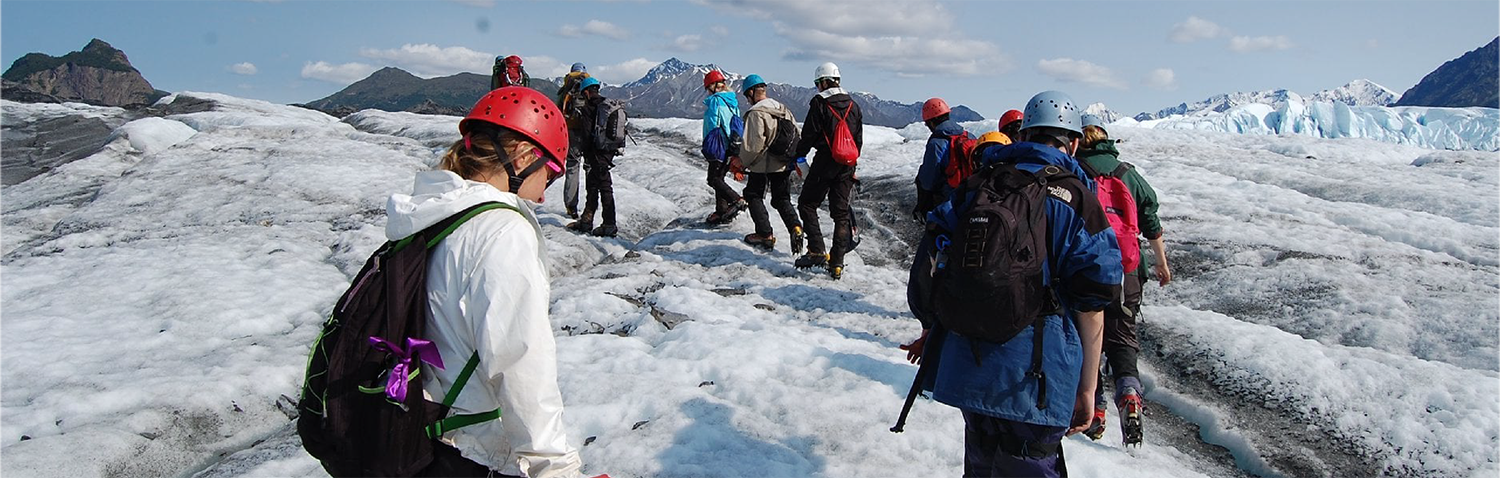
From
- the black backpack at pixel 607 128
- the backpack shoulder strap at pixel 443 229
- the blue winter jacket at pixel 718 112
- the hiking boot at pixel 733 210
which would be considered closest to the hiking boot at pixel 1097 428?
the backpack shoulder strap at pixel 443 229

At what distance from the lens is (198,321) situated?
7789 mm

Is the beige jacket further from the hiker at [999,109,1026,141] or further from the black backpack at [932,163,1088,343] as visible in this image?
the black backpack at [932,163,1088,343]

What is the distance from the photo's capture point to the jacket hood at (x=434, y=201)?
2.29 m

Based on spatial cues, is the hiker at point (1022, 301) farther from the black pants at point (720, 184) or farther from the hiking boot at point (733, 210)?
the hiking boot at point (733, 210)

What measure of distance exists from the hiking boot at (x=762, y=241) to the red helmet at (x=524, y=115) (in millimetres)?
8844

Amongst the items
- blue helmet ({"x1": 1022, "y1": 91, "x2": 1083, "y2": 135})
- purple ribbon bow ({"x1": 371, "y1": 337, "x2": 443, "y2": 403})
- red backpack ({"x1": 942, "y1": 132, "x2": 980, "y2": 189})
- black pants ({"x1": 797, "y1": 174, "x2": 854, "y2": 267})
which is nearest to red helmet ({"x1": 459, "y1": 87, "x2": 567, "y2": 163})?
purple ribbon bow ({"x1": 371, "y1": 337, "x2": 443, "y2": 403})

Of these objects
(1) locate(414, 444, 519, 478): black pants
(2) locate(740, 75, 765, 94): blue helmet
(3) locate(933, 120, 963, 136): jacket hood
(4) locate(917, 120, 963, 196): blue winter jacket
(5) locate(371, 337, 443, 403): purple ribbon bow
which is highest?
(2) locate(740, 75, 765, 94): blue helmet

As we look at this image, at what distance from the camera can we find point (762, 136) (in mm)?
9977

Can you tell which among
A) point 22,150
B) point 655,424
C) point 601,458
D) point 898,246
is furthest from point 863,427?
point 22,150

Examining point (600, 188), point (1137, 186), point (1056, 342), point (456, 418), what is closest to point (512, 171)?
point (456, 418)

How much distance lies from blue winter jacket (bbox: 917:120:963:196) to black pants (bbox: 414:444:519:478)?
266 inches

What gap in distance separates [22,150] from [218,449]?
29.0 meters

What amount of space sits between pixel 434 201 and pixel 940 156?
692cm

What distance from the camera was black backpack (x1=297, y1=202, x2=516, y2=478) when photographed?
2.19 metres
